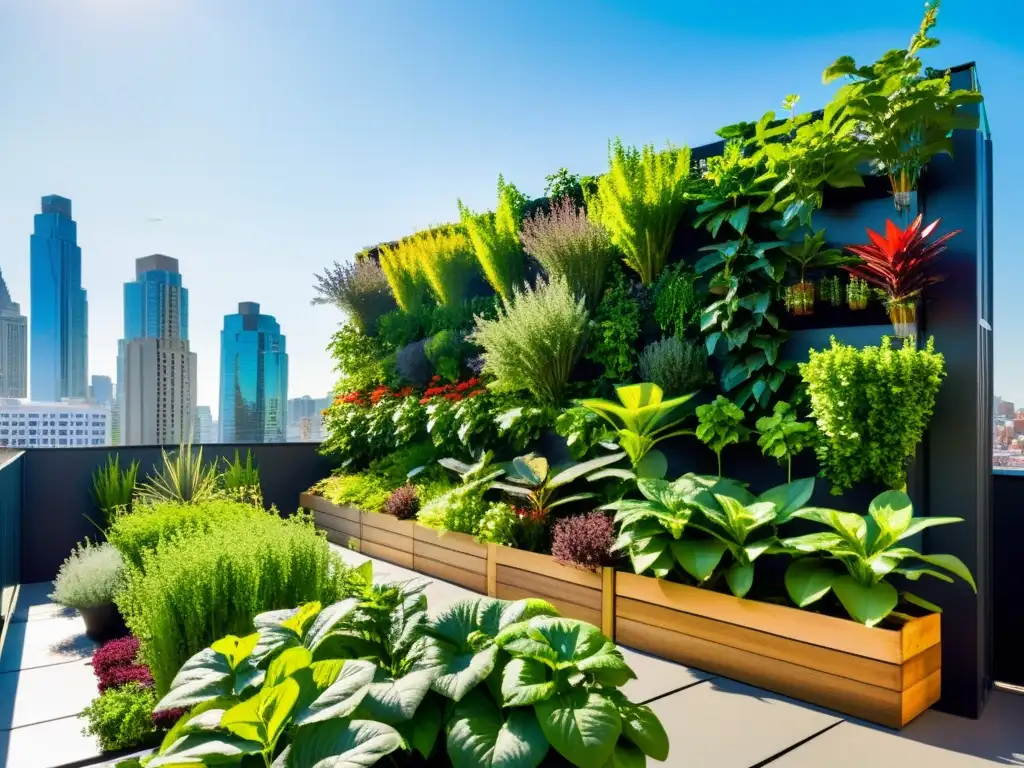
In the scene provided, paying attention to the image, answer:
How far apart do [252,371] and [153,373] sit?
7.07ft

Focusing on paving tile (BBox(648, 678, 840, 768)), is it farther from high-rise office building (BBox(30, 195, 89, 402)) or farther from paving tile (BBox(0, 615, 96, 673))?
high-rise office building (BBox(30, 195, 89, 402))

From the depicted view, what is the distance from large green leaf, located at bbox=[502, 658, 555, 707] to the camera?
1.10m

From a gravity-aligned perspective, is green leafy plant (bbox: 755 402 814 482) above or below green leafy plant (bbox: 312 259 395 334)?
below

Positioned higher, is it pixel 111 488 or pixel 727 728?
pixel 111 488

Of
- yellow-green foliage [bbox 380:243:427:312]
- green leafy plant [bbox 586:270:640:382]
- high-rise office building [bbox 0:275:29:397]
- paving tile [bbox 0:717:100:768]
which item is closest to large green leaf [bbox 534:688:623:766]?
paving tile [bbox 0:717:100:768]

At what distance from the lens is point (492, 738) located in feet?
3.58

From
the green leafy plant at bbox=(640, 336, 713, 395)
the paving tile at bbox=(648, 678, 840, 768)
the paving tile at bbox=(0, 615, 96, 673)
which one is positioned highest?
the green leafy plant at bbox=(640, 336, 713, 395)

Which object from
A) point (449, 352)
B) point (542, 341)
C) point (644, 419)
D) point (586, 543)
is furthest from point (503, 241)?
point (586, 543)

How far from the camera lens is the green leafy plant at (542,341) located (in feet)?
13.9

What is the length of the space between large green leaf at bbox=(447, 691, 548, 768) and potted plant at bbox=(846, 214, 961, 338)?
7.99ft

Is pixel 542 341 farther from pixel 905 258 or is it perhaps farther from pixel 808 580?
pixel 808 580

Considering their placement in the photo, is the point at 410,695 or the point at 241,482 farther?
the point at 241,482

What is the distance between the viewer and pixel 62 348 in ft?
69.5

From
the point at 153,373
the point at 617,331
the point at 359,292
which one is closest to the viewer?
the point at 617,331
